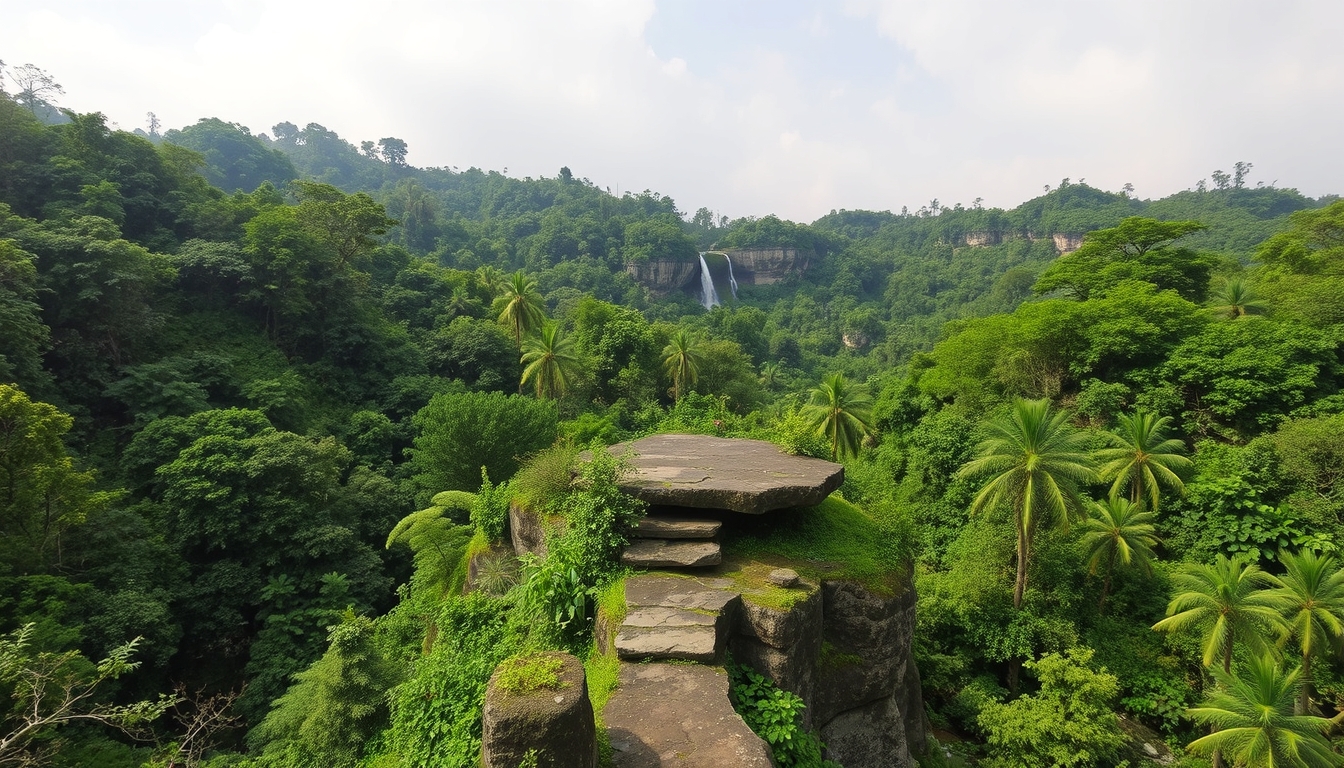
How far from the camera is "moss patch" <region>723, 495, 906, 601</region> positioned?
676 centimetres

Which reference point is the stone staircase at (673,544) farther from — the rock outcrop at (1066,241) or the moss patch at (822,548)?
the rock outcrop at (1066,241)

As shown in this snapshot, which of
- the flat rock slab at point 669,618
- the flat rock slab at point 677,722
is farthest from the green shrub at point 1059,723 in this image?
the flat rock slab at point 677,722

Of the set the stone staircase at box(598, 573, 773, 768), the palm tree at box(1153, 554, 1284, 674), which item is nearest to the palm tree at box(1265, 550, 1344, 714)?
the palm tree at box(1153, 554, 1284, 674)

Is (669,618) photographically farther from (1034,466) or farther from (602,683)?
(1034,466)

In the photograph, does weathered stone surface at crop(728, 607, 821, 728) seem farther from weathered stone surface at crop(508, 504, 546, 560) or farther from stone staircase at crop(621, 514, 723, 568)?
weathered stone surface at crop(508, 504, 546, 560)

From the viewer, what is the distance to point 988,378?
22938 millimetres

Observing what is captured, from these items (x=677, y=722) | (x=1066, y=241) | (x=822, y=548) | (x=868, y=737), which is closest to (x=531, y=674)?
(x=677, y=722)

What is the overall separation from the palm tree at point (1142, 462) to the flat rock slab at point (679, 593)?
1392cm


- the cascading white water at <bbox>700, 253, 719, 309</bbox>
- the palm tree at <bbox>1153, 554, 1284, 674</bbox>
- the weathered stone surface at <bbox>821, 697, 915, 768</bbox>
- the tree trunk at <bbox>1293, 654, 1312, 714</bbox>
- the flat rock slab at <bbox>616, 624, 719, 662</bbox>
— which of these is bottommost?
the tree trunk at <bbox>1293, 654, 1312, 714</bbox>

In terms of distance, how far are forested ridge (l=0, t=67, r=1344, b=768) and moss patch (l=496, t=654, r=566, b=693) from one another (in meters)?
1.30

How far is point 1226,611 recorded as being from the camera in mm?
11750

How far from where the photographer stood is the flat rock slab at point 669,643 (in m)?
5.05

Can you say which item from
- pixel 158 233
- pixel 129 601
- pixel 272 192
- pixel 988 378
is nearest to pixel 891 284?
pixel 988 378

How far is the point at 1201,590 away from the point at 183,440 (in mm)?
26499
